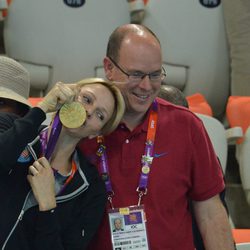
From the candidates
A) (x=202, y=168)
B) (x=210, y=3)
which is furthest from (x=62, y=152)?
(x=210, y=3)

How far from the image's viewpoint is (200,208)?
1.43 metres

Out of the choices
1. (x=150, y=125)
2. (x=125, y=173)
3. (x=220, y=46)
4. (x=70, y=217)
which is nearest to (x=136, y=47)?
(x=150, y=125)

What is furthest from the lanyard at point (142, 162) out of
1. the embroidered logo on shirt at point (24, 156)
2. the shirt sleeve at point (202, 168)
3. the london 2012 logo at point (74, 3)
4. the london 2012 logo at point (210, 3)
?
the london 2012 logo at point (210, 3)

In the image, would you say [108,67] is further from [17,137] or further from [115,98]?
[17,137]

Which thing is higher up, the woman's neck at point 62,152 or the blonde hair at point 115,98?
the blonde hair at point 115,98

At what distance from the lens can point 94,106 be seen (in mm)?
1202

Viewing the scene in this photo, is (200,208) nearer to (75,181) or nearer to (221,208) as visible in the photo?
(221,208)

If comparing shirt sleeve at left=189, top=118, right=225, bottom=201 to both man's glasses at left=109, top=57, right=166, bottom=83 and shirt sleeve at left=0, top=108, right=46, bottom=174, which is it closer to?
man's glasses at left=109, top=57, right=166, bottom=83

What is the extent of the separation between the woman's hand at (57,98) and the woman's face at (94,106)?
0.14ft

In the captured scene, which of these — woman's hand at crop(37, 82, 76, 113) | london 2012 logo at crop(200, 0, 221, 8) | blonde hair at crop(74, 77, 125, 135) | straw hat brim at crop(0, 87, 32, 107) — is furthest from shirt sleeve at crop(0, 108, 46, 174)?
london 2012 logo at crop(200, 0, 221, 8)

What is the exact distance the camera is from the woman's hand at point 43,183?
1.16 metres

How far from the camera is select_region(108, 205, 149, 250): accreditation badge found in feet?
4.41

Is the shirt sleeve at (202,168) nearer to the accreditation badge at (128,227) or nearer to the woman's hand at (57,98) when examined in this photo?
the accreditation badge at (128,227)

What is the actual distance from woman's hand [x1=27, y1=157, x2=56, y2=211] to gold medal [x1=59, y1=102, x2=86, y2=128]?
0.10 m
